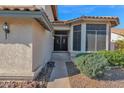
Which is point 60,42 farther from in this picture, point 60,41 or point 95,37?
point 95,37

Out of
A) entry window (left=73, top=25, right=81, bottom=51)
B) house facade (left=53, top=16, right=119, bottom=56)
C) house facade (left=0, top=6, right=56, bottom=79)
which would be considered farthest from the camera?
entry window (left=73, top=25, right=81, bottom=51)

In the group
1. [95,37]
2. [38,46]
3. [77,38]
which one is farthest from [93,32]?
[38,46]

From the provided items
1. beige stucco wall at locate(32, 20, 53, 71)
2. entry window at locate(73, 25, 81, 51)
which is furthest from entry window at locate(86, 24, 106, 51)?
beige stucco wall at locate(32, 20, 53, 71)

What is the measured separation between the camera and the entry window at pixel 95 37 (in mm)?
18062

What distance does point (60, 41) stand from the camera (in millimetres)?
24984

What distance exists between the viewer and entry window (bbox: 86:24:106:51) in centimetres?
1806

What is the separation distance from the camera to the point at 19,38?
8.46 metres

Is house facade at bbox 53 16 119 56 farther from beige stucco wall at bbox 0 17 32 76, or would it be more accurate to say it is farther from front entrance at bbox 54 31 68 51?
beige stucco wall at bbox 0 17 32 76

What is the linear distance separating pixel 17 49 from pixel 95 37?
35.5 ft

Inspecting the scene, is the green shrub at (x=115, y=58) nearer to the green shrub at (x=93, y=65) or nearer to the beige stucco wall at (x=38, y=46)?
the beige stucco wall at (x=38, y=46)

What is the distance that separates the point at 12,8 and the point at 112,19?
1170 cm

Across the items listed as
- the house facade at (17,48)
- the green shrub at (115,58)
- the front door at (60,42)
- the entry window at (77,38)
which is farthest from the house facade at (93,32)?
the house facade at (17,48)

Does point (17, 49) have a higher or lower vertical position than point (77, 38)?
lower

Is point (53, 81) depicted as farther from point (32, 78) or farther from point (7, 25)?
point (7, 25)
